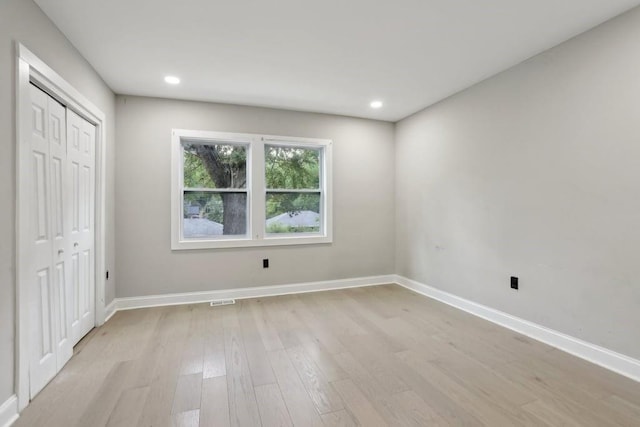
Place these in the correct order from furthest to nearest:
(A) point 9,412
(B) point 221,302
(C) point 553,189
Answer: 1. (B) point 221,302
2. (C) point 553,189
3. (A) point 9,412

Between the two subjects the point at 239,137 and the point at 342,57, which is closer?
the point at 342,57

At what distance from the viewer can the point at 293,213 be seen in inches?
171

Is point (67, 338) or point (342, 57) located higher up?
point (342, 57)

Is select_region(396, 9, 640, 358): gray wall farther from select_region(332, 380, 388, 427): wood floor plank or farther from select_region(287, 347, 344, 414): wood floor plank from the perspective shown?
select_region(287, 347, 344, 414): wood floor plank

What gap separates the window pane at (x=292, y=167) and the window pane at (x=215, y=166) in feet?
1.15

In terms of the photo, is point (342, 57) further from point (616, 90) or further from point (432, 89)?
point (616, 90)

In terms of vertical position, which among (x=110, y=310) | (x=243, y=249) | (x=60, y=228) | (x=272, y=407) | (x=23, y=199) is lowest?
(x=272, y=407)

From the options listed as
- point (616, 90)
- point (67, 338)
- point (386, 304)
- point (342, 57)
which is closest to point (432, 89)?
Answer: point (342, 57)

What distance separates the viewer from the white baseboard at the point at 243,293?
141 inches

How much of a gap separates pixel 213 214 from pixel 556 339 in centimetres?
386

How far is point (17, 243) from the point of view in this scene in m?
1.74

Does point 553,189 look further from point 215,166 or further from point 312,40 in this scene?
point 215,166

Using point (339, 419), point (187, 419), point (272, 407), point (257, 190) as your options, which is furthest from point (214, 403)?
point (257, 190)

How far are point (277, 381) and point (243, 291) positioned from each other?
6.58 feet
